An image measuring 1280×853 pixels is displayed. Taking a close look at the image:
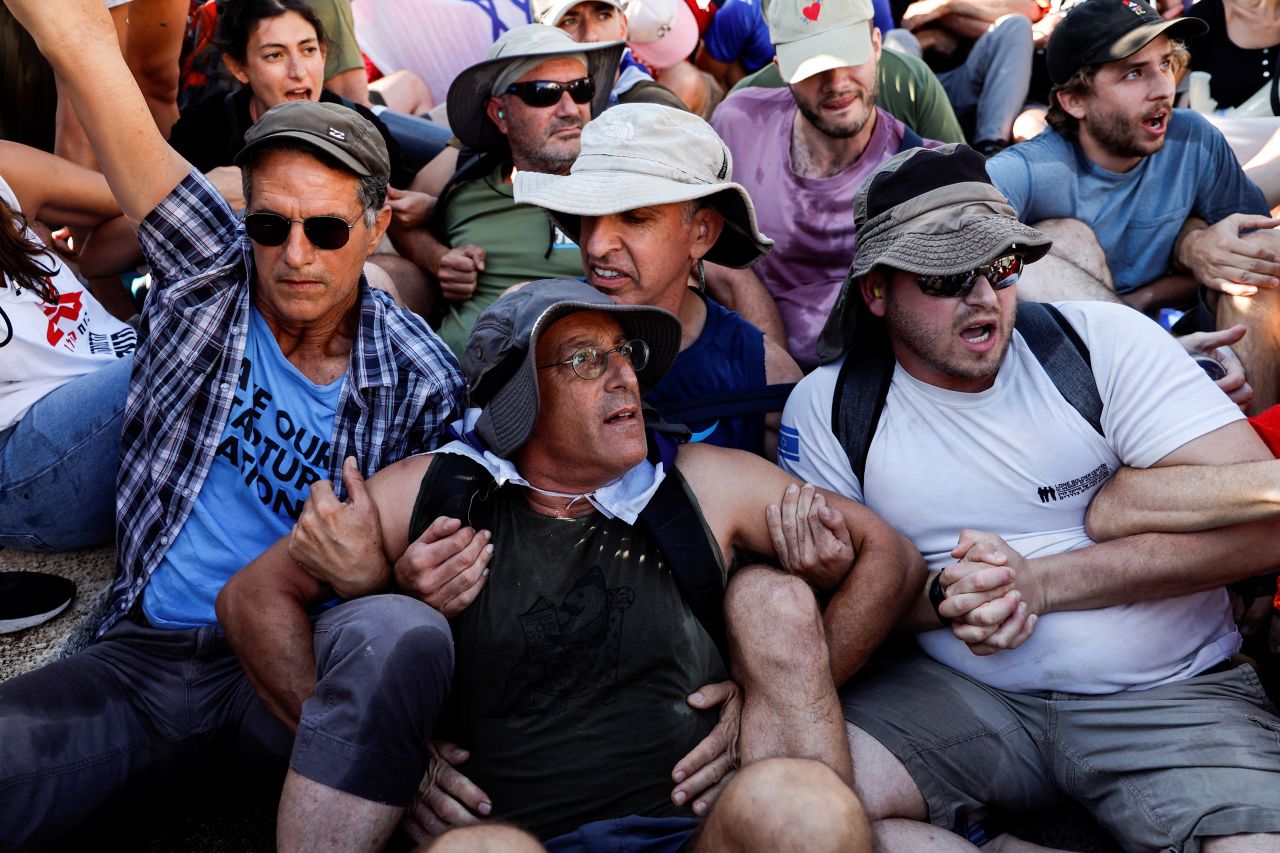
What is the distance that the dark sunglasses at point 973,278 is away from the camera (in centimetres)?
302

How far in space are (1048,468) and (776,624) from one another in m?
0.93

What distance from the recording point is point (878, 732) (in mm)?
2926

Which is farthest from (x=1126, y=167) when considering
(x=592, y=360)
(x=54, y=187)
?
(x=54, y=187)

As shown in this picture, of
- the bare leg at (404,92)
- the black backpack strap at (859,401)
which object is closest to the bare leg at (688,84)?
the bare leg at (404,92)

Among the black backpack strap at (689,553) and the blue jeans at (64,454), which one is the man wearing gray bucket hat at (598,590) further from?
the blue jeans at (64,454)

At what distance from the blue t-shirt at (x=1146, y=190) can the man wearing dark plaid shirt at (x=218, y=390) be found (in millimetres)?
2488

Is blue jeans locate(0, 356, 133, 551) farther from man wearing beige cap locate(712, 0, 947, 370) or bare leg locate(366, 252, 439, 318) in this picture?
man wearing beige cap locate(712, 0, 947, 370)

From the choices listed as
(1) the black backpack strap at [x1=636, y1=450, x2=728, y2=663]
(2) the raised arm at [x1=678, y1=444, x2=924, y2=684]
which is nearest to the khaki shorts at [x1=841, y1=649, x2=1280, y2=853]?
(2) the raised arm at [x1=678, y1=444, x2=924, y2=684]

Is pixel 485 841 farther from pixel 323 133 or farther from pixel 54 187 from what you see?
pixel 54 187

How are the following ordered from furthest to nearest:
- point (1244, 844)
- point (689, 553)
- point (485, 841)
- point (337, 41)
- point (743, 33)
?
point (743, 33)
point (337, 41)
point (689, 553)
point (1244, 844)
point (485, 841)

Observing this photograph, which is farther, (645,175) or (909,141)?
(909,141)

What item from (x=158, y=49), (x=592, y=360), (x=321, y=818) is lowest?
(x=321, y=818)

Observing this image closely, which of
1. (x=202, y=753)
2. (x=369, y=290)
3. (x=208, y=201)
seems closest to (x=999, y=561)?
(x=369, y=290)

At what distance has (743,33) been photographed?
6.45 m
